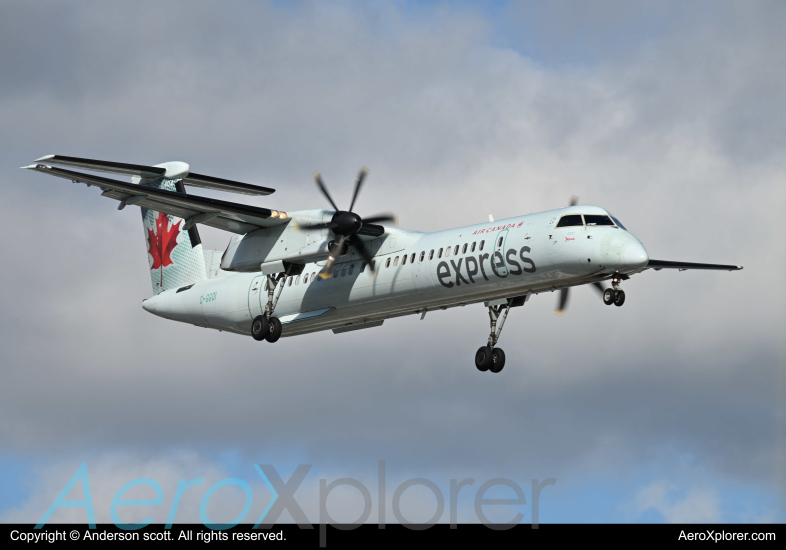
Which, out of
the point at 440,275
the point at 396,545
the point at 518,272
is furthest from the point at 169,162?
the point at 396,545

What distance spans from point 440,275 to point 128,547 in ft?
35.4

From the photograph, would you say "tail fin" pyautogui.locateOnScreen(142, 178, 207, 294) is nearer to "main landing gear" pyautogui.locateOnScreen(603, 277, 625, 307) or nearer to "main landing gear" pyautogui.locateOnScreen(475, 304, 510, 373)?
"main landing gear" pyautogui.locateOnScreen(475, 304, 510, 373)

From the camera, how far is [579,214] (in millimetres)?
28453

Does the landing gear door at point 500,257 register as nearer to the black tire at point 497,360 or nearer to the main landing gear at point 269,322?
the black tire at point 497,360

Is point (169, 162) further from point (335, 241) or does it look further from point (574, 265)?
point (574, 265)

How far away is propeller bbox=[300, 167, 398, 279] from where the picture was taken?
103ft

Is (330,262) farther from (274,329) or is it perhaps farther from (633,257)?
(633,257)

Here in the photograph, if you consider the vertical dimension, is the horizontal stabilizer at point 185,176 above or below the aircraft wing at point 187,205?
above

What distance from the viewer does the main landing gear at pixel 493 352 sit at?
3241cm

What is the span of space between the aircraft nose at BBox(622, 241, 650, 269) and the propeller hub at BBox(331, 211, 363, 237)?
7.87 m

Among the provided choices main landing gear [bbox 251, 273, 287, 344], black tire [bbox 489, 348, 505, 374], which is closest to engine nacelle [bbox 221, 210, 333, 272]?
main landing gear [bbox 251, 273, 287, 344]

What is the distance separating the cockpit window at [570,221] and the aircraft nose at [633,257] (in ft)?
4.87

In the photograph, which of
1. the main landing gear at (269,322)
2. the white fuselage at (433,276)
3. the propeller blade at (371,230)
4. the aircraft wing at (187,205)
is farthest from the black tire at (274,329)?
the propeller blade at (371,230)

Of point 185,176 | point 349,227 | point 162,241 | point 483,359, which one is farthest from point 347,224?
point 162,241
